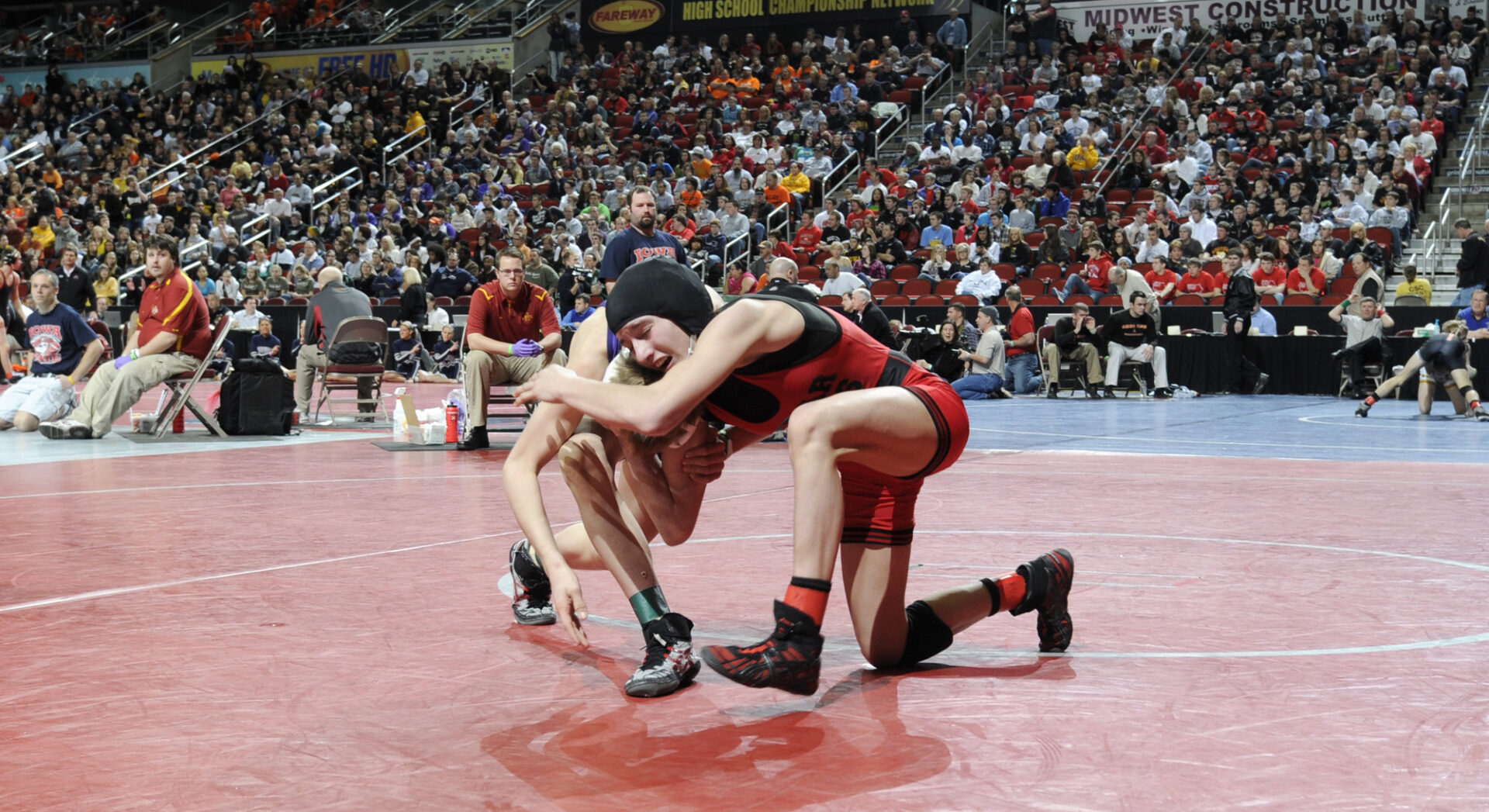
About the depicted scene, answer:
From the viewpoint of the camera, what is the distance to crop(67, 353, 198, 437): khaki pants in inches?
409

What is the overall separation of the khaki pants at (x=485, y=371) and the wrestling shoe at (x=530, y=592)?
5906 mm

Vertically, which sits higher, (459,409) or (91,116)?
(91,116)

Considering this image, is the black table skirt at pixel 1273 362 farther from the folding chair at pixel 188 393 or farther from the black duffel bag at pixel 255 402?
the folding chair at pixel 188 393

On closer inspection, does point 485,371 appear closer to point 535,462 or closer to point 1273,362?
point 535,462

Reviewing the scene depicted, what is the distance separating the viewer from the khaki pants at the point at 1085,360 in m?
16.5

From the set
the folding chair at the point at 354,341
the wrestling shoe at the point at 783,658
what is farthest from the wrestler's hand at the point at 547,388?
the folding chair at the point at 354,341

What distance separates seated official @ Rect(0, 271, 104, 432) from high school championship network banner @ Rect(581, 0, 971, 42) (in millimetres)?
18623

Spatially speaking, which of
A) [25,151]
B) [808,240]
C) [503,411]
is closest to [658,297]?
[503,411]

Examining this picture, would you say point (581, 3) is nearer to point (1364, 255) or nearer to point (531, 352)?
point (1364, 255)

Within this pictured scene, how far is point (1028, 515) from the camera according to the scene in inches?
249

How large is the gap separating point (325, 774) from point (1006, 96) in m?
22.0

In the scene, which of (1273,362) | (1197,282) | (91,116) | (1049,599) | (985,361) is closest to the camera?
(1049,599)

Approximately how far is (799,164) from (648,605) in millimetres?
20206

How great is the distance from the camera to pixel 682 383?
3.05 metres
